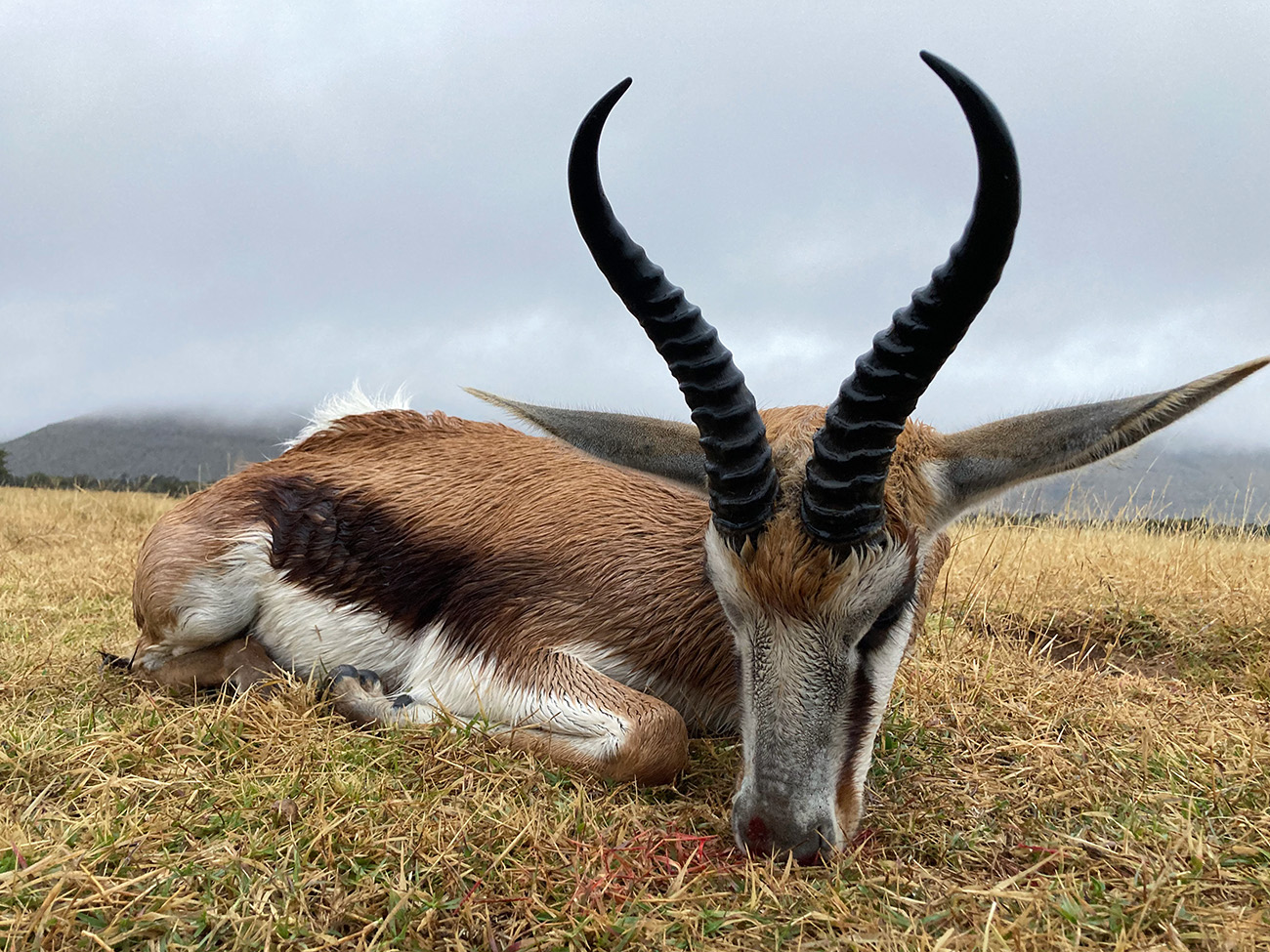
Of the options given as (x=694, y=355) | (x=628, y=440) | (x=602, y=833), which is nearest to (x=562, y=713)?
(x=602, y=833)

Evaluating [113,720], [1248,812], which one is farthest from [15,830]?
[1248,812]

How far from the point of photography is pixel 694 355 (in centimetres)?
281

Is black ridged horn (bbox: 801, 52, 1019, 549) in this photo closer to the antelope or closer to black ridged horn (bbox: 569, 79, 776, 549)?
the antelope

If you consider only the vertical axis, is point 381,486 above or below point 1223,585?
above

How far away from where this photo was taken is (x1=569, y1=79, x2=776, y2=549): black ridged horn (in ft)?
8.88

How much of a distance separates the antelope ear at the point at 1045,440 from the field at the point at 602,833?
119 centimetres

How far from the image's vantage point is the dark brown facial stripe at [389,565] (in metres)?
4.02

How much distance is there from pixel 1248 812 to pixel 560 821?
8.03 feet

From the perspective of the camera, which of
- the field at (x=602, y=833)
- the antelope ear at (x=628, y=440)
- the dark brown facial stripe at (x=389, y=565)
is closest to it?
the field at (x=602, y=833)

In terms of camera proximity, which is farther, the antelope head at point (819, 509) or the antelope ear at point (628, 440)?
the antelope ear at point (628, 440)

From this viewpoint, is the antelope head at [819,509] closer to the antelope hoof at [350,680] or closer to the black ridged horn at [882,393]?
the black ridged horn at [882,393]

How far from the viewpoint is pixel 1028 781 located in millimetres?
3338

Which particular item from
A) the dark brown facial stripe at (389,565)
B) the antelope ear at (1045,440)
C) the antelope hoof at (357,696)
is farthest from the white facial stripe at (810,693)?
the antelope hoof at (357,696)

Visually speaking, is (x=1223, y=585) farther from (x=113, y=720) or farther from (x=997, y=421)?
(x=113, y=720)
